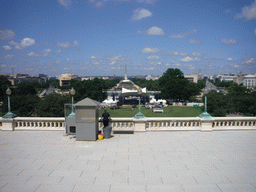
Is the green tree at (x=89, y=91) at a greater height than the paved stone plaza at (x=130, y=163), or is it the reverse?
the green tree at (x=89, y=91)

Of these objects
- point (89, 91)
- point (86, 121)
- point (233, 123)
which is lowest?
point (233, 123)

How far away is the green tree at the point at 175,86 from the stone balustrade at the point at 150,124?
4440 centimetres

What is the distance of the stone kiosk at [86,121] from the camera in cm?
1128

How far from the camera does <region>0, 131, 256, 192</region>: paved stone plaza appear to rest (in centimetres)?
666

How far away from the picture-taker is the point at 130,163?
27.3ft

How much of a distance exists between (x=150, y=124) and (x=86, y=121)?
451 cm

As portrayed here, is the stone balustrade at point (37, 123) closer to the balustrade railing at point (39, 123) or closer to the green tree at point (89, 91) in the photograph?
the balustrade railing at point (39, 123)

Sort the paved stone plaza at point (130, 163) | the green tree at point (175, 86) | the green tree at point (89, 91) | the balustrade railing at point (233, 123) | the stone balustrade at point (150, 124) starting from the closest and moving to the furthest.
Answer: the paved stone plaza at point (130, 163)
the stone balustrade at point (150, 124)
the balustrade railing at point (233, 123)
the green tree at point (89, 91)
the green tree at point (175, 86)

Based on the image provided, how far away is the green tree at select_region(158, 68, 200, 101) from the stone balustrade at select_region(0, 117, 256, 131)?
4440 centimetres

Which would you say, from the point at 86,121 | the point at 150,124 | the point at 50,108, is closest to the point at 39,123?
the point at 86,121

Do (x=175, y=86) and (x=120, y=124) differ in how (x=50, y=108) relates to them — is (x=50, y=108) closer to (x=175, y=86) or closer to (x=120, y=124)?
(x=120, y=124)

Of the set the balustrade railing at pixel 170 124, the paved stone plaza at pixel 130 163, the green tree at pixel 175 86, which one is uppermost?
the green tree at pixel 175 86

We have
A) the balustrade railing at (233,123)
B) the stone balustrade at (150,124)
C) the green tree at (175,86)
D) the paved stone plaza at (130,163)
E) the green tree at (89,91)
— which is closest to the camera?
the paved stone plaza at (130,163)

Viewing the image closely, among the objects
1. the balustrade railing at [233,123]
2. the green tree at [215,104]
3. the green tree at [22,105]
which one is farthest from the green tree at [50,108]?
the green tree at [215,104]
